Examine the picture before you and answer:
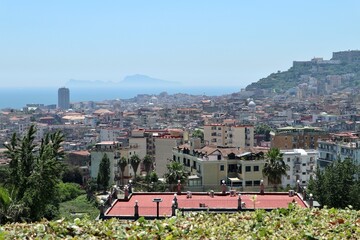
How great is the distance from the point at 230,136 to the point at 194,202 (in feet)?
165

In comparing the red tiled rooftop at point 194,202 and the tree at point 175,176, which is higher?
the red tiled rooftop at point 194,202

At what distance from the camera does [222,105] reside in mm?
174250

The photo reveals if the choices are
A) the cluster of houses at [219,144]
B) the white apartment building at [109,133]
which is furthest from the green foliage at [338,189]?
the white apartment building at [109,133]

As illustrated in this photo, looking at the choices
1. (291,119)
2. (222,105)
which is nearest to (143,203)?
(291,119)

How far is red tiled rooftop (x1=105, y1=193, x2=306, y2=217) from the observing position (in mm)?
21000

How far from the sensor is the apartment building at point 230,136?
239 ft

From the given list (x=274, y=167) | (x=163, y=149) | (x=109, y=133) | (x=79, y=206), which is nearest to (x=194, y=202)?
(x=274, y=167)

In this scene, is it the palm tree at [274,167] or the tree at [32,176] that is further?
the palm tree at [274,167]

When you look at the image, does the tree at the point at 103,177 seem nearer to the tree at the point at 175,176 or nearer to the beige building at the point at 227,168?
the beige building at the point at 227,168

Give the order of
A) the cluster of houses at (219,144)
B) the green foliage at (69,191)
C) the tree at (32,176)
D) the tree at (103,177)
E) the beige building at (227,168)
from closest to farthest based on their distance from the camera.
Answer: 1. the tree at (32,176)
2. the beige building at (227,168)
3. the cluster of houses at (219,144)
4. the green foliage at (69,191)
5. the tree at (103,177)

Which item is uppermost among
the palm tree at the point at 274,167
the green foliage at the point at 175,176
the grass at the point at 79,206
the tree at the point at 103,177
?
the palm tree at the point at 274,167

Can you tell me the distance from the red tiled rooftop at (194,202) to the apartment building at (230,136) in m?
47.5

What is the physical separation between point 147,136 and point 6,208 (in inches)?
2259

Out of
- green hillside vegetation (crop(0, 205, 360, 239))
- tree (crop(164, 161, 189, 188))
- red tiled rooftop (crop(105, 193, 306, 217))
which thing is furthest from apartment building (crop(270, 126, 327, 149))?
green hillside vegetation (crop(0, 205, 360, 239))
